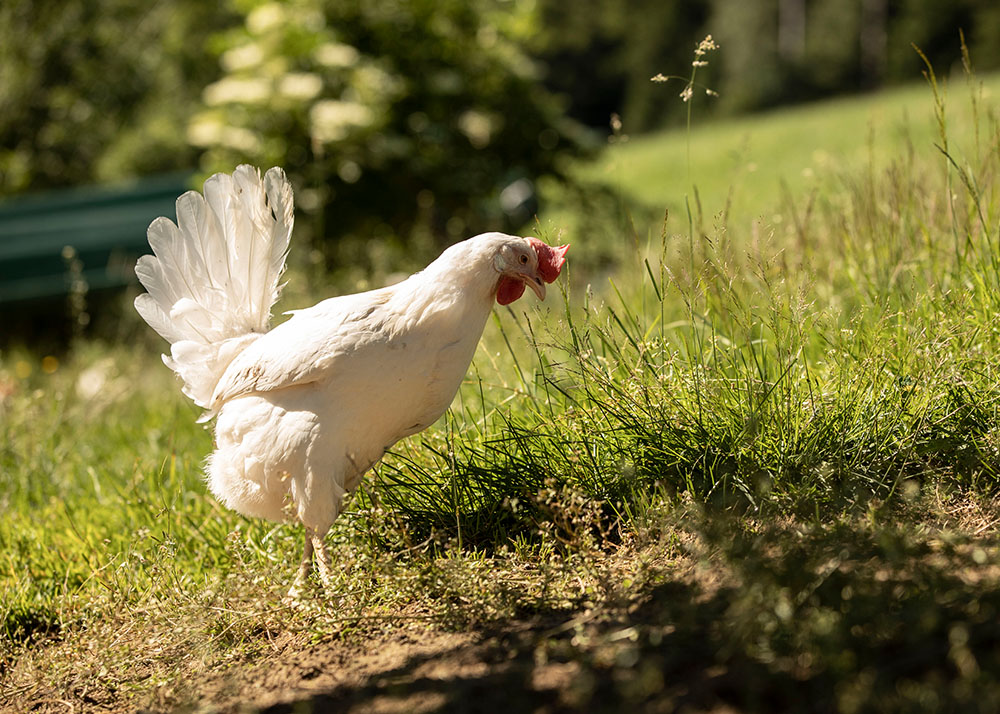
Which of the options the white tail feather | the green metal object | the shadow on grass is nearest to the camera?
the shadow on grass

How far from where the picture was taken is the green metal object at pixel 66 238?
10.2m

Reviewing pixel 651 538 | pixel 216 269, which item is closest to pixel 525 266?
pixel 651 538

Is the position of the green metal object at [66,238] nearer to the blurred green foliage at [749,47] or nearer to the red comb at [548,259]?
the red comb at [548,259]

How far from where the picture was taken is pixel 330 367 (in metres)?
2.89

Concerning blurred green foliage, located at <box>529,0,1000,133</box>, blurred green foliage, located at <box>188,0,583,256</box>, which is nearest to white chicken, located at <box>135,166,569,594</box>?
blurred green foliage, located at <box>188,0,583,256</box>

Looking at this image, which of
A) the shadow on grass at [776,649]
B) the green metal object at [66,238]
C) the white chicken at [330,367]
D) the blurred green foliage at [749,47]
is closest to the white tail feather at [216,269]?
the white chicken at [330,367]

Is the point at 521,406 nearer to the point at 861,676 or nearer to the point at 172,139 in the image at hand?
the point at 861,676

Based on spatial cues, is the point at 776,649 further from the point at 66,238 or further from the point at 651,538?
the point at 66,238

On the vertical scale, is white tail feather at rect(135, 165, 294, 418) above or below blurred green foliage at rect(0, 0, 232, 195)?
below

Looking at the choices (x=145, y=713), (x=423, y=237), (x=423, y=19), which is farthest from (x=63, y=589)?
(x=423, y=19)

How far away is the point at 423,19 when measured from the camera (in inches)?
318

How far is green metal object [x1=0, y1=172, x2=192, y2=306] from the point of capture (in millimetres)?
10250

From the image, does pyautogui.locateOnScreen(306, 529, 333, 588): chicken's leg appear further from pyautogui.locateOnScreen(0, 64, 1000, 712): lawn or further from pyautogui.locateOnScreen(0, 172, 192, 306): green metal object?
pyautogui.locateOnScreen(0, 172, 192, 306): green metal object

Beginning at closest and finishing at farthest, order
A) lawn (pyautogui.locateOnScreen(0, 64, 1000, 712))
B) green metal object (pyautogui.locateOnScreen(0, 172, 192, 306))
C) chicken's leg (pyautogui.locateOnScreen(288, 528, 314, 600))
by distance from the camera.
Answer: lawn (pyautogui.locateOnScreen(0, 64, 1000, 712)) < chicken's leg (pyautogui.locateOnScreen(288, 528, 314, 600)) < green metal object (pyautogui.locateOnScreen(0, 172, 192, 306))
